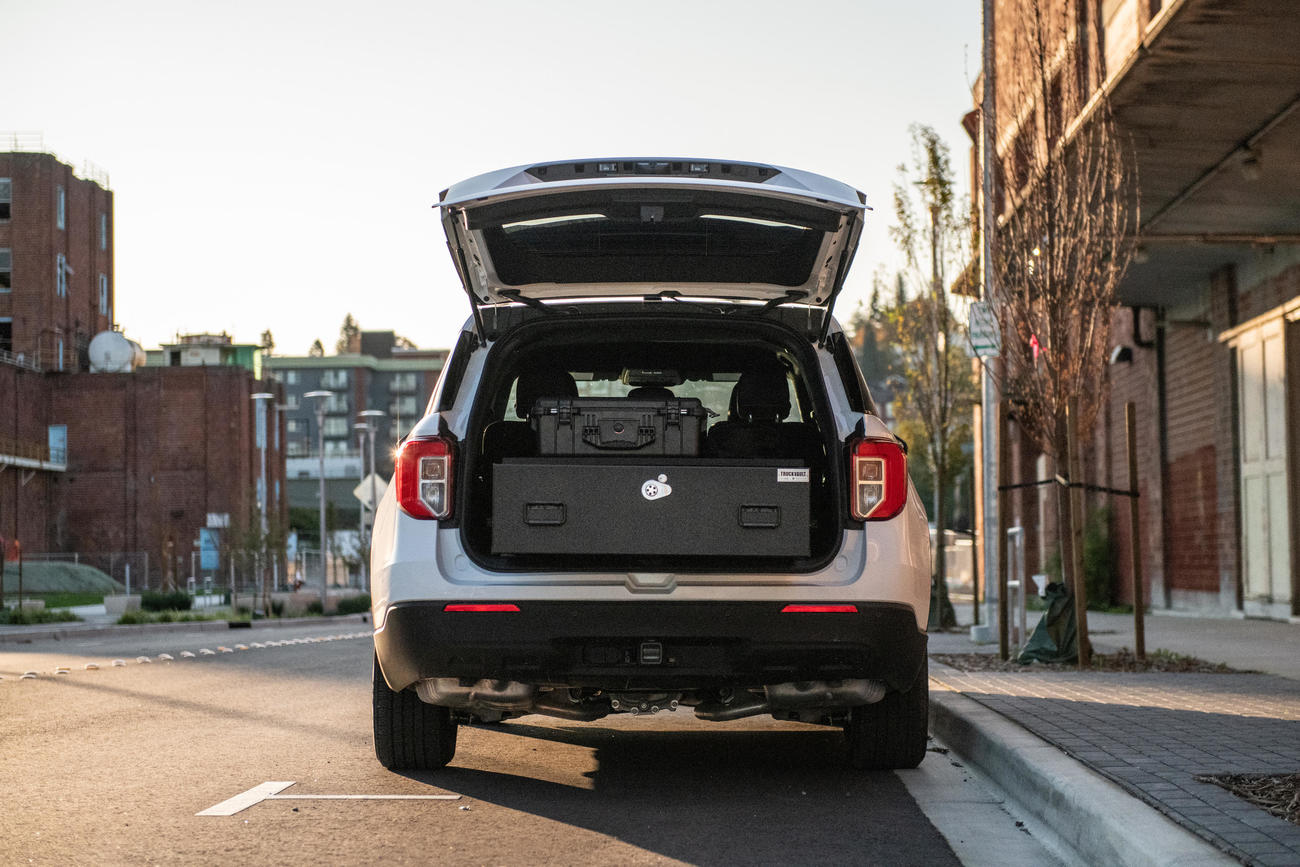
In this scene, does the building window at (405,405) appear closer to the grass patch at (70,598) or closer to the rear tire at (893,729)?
the grass patch at (70,598)

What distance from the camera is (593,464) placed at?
6016 mm

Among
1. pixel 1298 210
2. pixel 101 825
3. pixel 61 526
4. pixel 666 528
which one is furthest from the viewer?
pixel 61 526

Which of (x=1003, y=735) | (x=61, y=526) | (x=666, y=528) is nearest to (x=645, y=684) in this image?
(x=666, y=528)

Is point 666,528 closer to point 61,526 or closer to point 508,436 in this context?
point 508,436

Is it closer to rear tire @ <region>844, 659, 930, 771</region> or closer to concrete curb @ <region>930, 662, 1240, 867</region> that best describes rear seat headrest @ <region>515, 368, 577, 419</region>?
rear tire @ <region>844, 659, 930, 771</region>

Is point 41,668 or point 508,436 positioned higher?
point 508,436

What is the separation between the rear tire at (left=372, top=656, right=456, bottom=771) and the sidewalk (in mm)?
2412

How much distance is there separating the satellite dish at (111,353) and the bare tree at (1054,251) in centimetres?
6443

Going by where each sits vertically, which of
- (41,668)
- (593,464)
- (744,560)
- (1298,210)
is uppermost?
(1298,210)

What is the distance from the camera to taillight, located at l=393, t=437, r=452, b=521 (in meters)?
5.99

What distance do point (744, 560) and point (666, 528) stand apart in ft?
1.06

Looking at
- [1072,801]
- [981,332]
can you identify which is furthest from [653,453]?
[981,332]

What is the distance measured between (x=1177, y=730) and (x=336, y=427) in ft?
510

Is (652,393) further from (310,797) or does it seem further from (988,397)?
(988,397)
